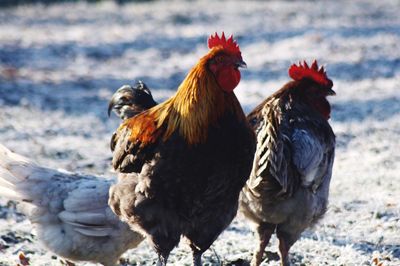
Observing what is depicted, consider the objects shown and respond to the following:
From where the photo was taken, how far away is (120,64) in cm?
1678

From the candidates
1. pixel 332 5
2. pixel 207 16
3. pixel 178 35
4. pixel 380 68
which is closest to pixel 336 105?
pixel 380 68

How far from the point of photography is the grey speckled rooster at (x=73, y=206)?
6863mm

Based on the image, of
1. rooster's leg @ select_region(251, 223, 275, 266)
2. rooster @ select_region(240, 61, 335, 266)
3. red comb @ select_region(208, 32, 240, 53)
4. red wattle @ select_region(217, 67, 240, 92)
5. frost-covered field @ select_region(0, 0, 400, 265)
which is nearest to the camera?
red wattle @ select_region(217, 67, 240, 92)

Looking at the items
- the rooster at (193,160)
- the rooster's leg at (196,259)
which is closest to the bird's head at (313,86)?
the rooster at (193,160)

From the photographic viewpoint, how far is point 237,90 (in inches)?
578

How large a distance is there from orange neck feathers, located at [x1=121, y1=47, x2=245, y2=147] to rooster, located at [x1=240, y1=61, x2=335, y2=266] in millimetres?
631

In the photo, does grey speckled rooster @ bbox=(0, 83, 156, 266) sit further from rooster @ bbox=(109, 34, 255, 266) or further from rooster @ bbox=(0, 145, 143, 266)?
rooster @ bbox=(109, 34, 255, 266)

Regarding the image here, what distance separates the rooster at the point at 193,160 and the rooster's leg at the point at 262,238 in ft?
2.40

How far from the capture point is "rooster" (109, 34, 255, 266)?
228 inches

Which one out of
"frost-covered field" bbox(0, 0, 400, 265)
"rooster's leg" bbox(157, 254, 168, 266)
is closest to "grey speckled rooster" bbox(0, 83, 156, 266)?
"frost-covered field" bbox(0, 0, 400, 265)

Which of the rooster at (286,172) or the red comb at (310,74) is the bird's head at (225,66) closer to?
the rooster at (286,172)

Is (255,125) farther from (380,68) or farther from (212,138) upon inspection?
(380,68)

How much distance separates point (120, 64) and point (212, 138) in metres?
11.2

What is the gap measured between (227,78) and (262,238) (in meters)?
1.56
